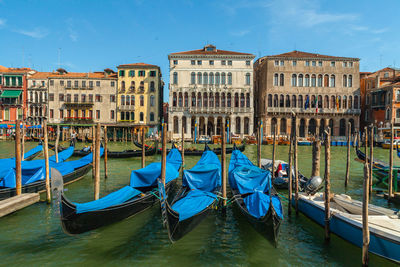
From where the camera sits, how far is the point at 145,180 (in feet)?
26.5

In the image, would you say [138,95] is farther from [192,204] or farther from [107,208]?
[107,208]

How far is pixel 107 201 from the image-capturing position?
587cm

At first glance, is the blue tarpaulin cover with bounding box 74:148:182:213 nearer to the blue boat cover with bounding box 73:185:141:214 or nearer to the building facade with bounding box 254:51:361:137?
the blue boat cover with bounding box 73:185:141:214

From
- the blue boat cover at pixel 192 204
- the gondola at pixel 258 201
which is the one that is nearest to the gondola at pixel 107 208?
the blue boat cover at pixel 192 204

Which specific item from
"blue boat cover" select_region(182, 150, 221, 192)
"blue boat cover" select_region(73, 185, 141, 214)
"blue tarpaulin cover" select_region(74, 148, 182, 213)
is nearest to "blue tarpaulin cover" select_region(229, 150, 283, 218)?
"blue boat cover" select_region(182, 150, 221, 192)

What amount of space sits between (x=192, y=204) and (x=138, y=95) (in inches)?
1055

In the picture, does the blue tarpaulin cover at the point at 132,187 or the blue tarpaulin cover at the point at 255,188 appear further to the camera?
the blue tarpaulin cover at the point at 255,188

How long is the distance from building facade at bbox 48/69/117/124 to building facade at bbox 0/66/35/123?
2.96m

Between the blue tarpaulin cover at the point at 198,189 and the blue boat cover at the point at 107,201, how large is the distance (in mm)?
1157

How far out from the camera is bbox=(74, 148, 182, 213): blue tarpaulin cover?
538 centimetres

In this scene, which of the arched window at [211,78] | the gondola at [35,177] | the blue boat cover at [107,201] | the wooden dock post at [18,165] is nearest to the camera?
the blue boat cover at [107,201]

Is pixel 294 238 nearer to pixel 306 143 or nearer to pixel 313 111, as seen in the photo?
pixel 306 143

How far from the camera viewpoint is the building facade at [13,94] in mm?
31095

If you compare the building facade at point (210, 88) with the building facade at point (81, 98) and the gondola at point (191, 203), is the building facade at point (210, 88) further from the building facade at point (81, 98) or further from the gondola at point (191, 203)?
the gondola at point (191, 203)
